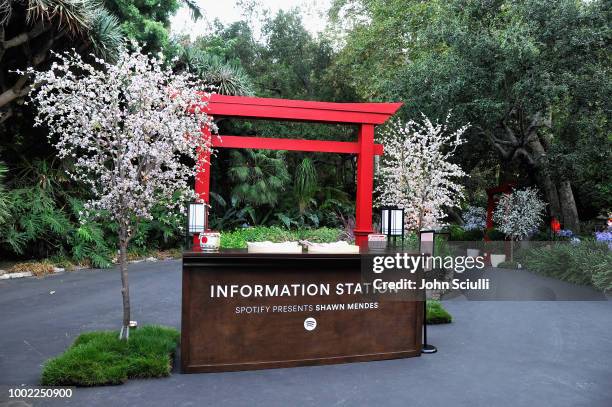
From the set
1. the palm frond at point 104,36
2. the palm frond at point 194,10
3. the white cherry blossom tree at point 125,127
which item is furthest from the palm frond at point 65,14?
the palm frond at point 194,10

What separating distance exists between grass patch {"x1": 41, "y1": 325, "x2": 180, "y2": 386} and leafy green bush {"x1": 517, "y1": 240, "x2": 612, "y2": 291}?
26.0 ft

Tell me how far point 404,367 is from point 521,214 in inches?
407

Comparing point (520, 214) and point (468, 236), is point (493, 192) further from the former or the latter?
point (468, 236)

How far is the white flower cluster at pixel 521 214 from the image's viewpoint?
1360 centimetres

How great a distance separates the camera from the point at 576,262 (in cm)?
1020

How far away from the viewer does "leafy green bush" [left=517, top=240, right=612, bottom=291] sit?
9312 millimetres

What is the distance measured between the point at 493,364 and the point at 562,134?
972cm

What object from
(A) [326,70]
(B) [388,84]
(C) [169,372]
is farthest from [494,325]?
(A) [326,70]

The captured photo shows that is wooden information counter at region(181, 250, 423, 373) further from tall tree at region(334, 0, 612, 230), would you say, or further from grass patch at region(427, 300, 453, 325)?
tall tree at region(334, 0, 612, 230)

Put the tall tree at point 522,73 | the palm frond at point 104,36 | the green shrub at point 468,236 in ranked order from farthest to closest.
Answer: the green shrub at point 468,236
the palm frond at point 104,36
the tall tree at point 522,73

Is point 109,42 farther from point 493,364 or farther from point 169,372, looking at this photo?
point 493,364

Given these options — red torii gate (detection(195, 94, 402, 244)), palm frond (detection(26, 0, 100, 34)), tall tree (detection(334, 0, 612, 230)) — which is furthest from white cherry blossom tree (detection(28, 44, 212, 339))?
tall tree (detection(334, 0, 612, 230))

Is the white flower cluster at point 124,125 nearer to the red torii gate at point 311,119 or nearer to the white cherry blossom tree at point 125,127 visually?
the white cherry blossom tree at point 125,127

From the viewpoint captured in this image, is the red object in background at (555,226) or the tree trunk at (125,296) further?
the red object in background at (555,226)
